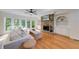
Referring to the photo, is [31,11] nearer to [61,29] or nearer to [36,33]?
[36,33]

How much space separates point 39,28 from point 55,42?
40cm

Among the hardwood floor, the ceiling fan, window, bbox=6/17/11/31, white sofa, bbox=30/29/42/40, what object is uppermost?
the ceiling fan

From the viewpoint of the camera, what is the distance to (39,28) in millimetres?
1992

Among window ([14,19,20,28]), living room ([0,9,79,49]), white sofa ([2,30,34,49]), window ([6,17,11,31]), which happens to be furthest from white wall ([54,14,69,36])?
window ([6,17,11,31])

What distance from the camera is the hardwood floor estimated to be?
6.31 feet

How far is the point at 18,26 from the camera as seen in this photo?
1.96 metres

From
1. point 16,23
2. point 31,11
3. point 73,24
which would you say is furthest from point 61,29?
point 16,23

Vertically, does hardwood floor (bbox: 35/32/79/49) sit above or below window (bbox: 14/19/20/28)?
below

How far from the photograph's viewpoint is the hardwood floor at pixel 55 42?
1923 millimetres

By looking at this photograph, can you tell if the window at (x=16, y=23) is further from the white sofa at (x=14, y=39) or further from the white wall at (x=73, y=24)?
the white wall at (x=73, y=24)

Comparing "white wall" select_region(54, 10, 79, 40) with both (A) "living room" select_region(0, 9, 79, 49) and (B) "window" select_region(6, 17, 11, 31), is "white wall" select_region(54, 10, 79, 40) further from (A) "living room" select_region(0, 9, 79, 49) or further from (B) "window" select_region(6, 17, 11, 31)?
(B) "window" select_region(6, 17, 11, 31)

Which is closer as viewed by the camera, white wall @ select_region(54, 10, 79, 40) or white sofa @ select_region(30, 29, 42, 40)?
white wall @ select_region(54, 10, 79, 40)
